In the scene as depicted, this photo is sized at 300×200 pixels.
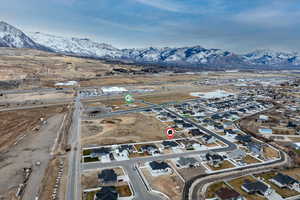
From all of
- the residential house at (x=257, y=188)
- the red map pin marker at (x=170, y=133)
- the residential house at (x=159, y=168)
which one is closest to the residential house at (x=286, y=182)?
the residential house at (x=257, y=188)

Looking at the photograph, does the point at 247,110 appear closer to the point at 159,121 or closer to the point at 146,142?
the point at 159,121

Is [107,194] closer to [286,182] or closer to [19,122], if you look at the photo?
[286,182]

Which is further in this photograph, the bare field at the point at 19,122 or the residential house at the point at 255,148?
the bare field at the point at 19,122

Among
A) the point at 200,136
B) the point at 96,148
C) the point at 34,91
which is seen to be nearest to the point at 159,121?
the point at 200,136

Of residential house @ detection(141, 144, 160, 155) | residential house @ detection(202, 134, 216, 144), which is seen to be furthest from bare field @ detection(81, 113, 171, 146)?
residential house @ detection(202, 134, 216, 144)

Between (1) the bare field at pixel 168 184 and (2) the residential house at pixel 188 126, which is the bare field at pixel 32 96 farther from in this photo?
(1) the bare field at pixel 168 184

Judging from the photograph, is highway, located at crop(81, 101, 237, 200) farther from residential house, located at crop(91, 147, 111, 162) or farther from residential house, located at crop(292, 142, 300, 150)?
residential house, located at crop(292, 142, 300, 150)

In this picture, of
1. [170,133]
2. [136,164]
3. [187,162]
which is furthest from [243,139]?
[136,164]
